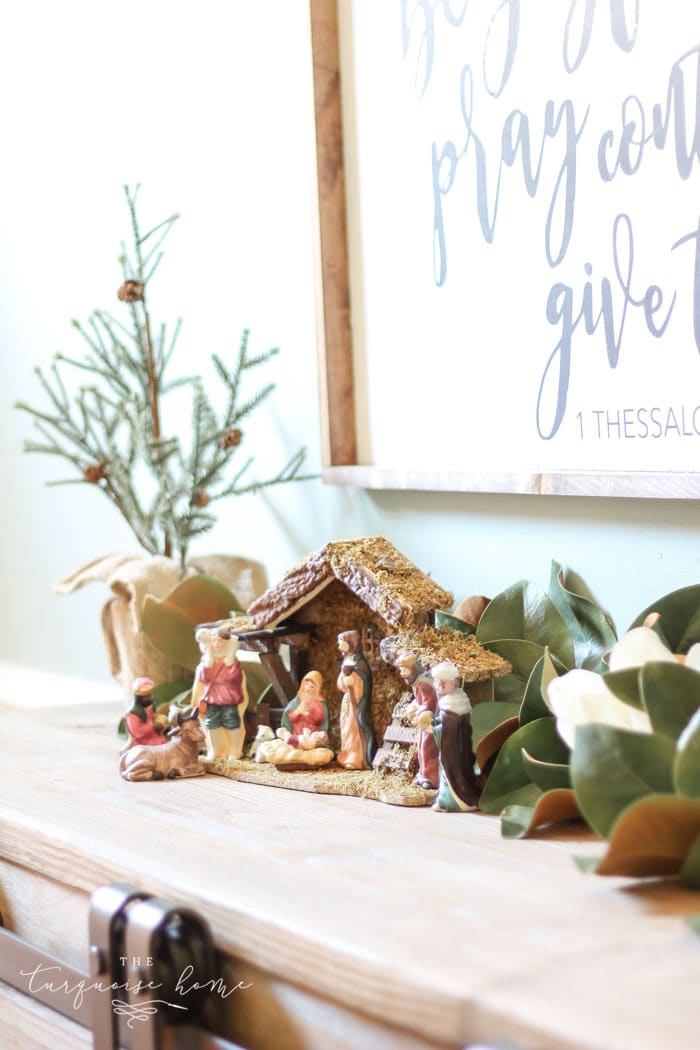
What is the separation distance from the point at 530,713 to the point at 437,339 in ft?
0.97

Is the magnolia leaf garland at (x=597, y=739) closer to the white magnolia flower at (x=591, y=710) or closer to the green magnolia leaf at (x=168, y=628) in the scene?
the white magnolia flower at (x=591, y=710)

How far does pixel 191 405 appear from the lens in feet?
Answer: 3.63

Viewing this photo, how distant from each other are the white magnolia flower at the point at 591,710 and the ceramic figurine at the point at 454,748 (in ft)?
0.27

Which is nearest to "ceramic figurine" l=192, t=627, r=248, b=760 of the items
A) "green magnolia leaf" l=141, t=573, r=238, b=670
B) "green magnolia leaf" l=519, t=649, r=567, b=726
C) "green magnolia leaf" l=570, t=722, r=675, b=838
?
"green magnolia leaf" l=141, t=573, r=238, b=670

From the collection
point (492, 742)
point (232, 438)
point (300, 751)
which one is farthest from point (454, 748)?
point (232, 438)

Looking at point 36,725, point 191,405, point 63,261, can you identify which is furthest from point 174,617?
point 63,261

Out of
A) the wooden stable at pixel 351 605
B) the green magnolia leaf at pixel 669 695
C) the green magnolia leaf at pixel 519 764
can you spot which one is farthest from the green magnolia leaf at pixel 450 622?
the green magnolia leaf at pixel 669 695

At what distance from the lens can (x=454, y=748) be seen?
652 mm

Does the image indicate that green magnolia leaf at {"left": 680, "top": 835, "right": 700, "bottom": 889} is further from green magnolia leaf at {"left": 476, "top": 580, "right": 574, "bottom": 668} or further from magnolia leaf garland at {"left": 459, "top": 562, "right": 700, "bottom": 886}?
green magnolia leaf at {"left": 476, "top": 580, "right": 574, "bottom": 668}

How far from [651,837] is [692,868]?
0.08 feet

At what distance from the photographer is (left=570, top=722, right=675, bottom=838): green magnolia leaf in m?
0.51

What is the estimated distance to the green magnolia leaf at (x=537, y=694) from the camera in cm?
66

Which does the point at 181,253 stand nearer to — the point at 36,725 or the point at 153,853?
the point at 36,725

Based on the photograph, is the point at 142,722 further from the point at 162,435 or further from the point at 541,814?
the point at 162,435
